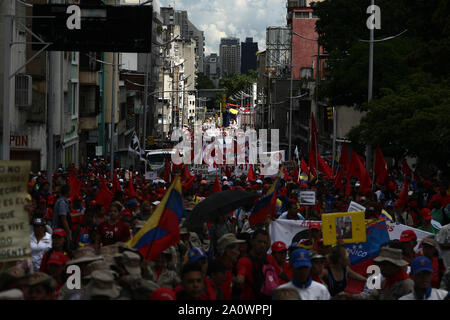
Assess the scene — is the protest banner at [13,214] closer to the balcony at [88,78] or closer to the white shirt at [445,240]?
the white shirt at [445,240]

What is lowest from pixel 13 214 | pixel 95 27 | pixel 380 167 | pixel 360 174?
pixel 360 174

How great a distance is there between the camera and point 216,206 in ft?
35.7

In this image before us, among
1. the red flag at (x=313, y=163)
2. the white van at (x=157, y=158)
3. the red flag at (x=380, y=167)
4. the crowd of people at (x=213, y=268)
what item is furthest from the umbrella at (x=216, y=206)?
the white van at (x=157, y=158)

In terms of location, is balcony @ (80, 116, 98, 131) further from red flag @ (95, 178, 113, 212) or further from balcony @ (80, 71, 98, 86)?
red flag @ (95, 178, 113, 212)

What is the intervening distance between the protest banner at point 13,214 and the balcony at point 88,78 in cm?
3835

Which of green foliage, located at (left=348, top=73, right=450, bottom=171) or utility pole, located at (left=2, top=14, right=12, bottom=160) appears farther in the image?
green foliage, located at (left=348, top=73, right=450, bottom=171)

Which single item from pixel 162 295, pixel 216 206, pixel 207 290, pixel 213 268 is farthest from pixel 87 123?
pixel 162 295

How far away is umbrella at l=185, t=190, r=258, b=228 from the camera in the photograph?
34.7 ft

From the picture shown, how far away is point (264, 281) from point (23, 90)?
2236 cm

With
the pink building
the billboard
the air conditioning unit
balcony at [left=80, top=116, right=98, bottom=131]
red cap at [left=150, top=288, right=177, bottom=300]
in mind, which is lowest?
red cap at [left=150, top=288, right=177, bottom=300]

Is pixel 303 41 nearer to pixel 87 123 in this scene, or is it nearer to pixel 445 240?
pixel 87 123

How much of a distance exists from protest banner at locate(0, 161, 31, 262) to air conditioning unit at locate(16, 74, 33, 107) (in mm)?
22142

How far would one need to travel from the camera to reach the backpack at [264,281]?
8.38m

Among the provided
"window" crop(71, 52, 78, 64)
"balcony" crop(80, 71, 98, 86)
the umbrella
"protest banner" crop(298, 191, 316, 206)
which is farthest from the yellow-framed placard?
"balcony" crop(80, 71, 98, 86)
